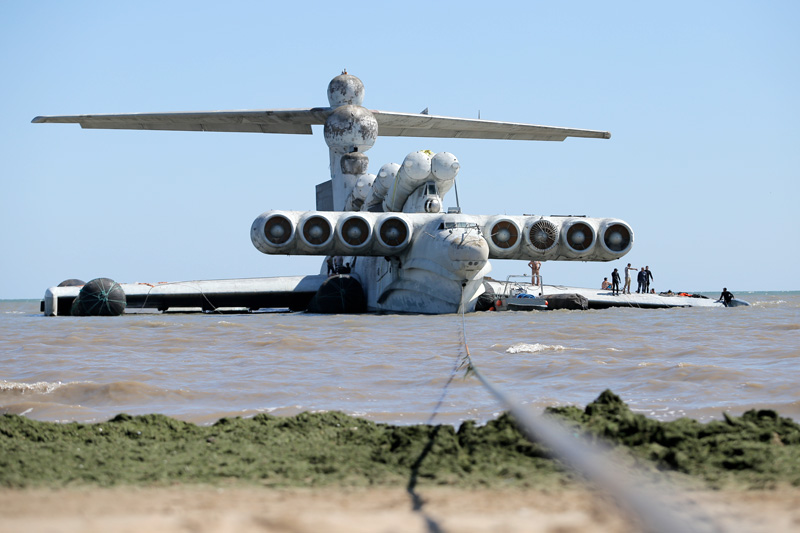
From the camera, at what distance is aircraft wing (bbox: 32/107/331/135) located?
24047 mm

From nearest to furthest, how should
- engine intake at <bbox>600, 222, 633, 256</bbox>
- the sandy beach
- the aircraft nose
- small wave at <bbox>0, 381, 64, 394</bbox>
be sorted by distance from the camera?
1. the sandy beach
2. small wave at <bbox>0, 381, 64, 394</bbox>
3. the aircraft nose
4. engine intake at <bbox>600, 222, 633, 256</bbox>

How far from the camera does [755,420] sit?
12.7 ft

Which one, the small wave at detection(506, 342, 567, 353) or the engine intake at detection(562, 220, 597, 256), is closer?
the small wave at detection(506, 342, 567, 353)

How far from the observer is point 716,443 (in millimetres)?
3365

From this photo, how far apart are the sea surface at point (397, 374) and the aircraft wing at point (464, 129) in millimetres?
15193

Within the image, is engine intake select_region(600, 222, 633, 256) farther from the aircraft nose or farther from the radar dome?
the radar dome

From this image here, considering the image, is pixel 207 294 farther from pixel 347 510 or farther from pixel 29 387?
pixel 347 510

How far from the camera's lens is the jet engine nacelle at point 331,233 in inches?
789

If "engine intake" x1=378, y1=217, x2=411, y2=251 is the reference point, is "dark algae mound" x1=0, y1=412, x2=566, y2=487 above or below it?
below

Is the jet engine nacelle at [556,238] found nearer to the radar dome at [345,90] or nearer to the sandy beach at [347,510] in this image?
the radar dome at [345,90]

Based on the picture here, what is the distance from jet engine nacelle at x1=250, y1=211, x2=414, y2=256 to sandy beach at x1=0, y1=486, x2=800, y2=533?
17346 mm

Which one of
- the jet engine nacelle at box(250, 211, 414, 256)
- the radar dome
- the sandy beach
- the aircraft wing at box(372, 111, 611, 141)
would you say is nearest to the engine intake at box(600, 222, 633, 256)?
the jet engine nacelle at box(250, 211, 414, 256)

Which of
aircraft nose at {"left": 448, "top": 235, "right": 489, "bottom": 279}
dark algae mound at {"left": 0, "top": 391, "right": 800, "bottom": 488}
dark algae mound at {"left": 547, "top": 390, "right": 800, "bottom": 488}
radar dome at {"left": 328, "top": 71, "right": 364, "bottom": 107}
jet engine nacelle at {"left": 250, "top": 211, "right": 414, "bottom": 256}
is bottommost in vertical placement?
dark algae mound at {"left": 0, "top": 391, "right": 800, "bottom": 488}

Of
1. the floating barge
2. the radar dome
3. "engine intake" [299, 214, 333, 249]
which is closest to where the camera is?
"engine intake" [299, 214, 333, 249]
